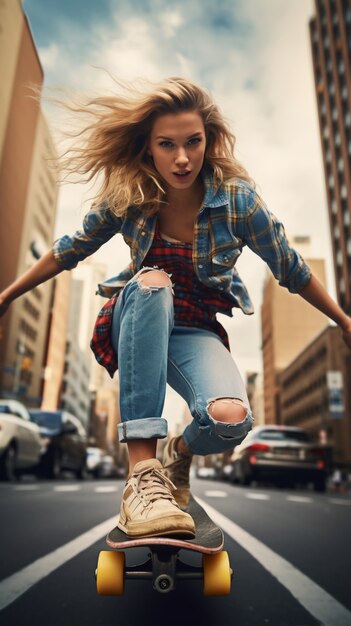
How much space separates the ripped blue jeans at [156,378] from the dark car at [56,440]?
944 cm

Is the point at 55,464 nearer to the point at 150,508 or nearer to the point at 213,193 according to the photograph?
the point at 213,193

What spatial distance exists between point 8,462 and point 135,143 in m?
8.15

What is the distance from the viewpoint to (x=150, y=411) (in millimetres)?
1928

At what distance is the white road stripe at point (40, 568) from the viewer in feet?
7.07

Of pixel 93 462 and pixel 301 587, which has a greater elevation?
pixel 93 462

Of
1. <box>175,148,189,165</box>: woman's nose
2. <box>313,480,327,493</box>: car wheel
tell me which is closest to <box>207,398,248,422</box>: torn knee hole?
<box>175,148,189,165</box>: woman's nose

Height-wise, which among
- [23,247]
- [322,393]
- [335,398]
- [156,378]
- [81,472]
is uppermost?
[23,247]

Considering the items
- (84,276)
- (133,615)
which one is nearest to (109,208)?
(133,615)

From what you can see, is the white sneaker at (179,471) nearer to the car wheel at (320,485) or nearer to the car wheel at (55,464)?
the car wheel at (55,464)

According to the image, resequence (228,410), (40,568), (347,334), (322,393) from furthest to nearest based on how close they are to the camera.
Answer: (322,393), (40,568), (347,334), (228,410)

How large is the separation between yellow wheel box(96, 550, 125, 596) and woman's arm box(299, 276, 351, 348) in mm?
1260

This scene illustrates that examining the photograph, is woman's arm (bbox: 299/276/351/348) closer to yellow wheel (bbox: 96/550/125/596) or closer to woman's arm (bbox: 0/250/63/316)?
woman's arm (bbox: 0/250/63/316)

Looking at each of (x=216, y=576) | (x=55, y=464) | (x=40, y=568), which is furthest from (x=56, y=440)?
(x=216, y=576)

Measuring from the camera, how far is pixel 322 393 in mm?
39344
